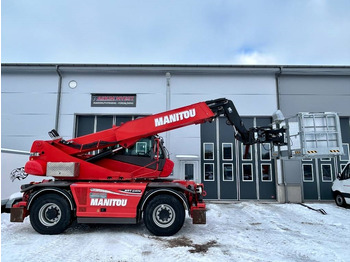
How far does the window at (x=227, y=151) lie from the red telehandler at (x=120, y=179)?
17.1 ft

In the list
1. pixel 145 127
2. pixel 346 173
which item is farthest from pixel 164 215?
pixel 346 173

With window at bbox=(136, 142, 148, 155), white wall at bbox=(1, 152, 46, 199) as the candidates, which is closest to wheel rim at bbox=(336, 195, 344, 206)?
window at bbox=(136, 142, 148, 155)

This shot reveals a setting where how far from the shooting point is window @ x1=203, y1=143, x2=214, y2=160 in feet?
40.8

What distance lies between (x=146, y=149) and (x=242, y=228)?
372 centimetres

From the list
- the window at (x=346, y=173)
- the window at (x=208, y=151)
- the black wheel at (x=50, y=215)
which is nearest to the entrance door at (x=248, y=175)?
the window at (x=208, y=151)

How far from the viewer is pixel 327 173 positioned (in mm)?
12562

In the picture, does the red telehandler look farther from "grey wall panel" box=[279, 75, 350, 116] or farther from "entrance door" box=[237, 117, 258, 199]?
"grey wall panel" box=[279, 75, 350, 116]

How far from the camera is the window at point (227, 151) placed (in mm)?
12461

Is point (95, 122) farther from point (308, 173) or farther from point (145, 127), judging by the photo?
point (308, 173)

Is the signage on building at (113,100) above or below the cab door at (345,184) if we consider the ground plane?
above

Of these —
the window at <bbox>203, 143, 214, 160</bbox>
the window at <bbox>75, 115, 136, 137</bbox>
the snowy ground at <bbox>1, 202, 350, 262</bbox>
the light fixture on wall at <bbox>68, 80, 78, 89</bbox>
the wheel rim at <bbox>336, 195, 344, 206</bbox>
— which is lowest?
the snowy ground at <bbox>1, 202, 350, 262</bbox>

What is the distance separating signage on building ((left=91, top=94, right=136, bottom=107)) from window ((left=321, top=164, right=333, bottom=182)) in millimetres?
10354

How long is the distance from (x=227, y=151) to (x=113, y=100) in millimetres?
6427

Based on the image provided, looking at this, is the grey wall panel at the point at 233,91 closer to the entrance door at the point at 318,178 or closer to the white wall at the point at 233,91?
the white wall at the point at 233,91
